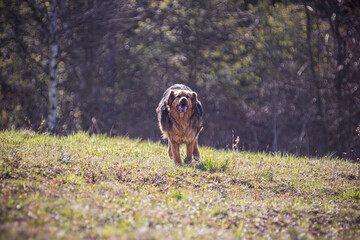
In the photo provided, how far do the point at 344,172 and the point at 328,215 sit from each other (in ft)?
9.30

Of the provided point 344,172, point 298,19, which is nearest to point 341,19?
point 298,19

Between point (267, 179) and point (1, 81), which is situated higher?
point (1, 81)

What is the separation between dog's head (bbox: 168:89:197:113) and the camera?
6.97 metres

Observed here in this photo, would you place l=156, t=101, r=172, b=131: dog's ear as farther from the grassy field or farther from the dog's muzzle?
the grassy field

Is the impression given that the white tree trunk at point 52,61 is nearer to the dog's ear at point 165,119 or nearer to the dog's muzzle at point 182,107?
the dog's ear at point 165,119

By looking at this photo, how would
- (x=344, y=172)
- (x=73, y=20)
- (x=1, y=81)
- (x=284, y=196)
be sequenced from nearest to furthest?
(x=284, y=196)
(x=344, y=172)
(x=73, y=20)
(x=1, y=81)

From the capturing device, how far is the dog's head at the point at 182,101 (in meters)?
6.97

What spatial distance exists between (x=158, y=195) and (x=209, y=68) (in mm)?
11673

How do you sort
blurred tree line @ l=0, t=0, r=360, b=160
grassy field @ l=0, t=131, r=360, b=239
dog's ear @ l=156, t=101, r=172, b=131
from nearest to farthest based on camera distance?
grassy field @ l=0, t=131, r=360, b=239, dog's ear @ l=156, t=101, r=172, b=131, blurred tree line @ l=0, t=0, r=360, b=160

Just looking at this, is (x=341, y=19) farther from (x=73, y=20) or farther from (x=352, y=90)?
(x=73, y=20)

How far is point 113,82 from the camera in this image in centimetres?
1595

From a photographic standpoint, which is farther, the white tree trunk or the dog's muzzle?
the white tree trunk

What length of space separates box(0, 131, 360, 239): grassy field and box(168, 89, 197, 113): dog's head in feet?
4.11

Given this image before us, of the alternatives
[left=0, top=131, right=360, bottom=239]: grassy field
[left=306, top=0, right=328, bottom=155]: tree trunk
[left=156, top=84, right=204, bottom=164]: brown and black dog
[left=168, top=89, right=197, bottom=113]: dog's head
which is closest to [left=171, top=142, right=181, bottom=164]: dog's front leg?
[left=156, top=84, right=204, bottom=164]: brown and black dog
